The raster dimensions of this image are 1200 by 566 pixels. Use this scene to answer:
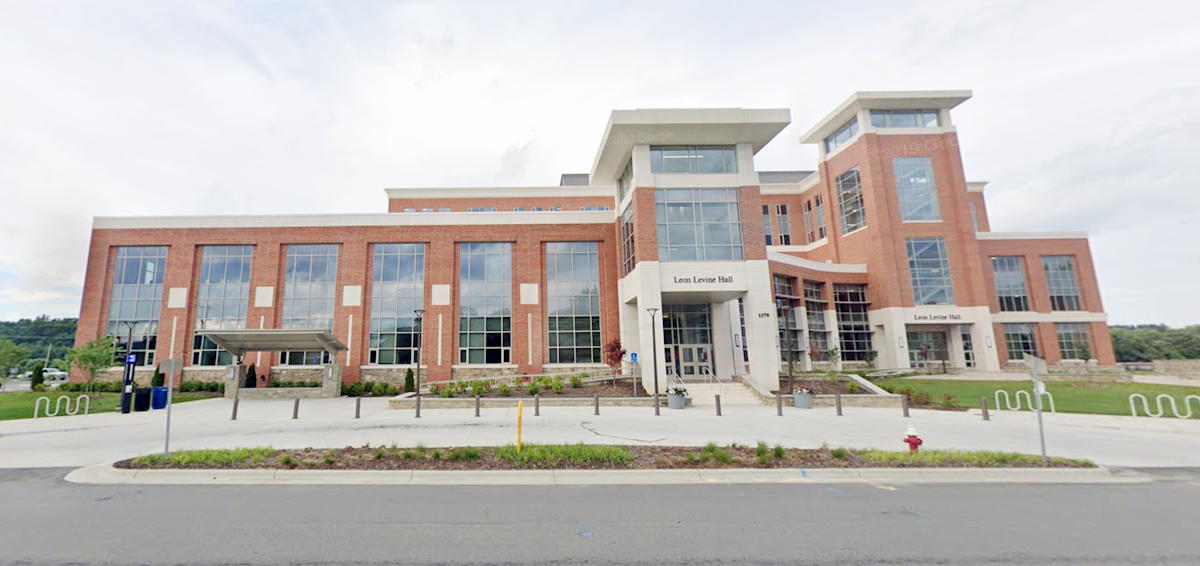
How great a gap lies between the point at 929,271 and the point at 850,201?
891 centimetres

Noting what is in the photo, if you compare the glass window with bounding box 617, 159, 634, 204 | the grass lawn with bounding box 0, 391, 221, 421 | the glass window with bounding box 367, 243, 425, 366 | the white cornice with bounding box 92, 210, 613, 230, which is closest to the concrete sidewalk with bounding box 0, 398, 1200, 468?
the grass lawn with bounding box 0, 391, 221, 421

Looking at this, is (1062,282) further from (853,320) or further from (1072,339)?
(853,320)

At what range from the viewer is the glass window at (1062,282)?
45.0 meters

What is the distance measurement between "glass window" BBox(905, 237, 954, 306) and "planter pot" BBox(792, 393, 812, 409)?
25941mm

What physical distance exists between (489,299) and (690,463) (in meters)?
25.1

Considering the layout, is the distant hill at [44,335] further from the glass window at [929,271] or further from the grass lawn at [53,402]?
the glass window at [929,271]

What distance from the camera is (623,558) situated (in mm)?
5125

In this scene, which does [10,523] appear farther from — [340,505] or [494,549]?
[494,549]

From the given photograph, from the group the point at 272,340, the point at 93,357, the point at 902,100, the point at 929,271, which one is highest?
the point at 902,100

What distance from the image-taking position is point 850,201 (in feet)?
143

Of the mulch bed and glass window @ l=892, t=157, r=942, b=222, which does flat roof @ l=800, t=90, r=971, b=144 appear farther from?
the mulch bed

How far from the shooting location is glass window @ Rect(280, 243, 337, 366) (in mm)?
31422

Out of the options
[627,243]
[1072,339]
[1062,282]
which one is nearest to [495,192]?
[627,243]

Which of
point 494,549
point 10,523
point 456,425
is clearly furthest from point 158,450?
point 494,549
